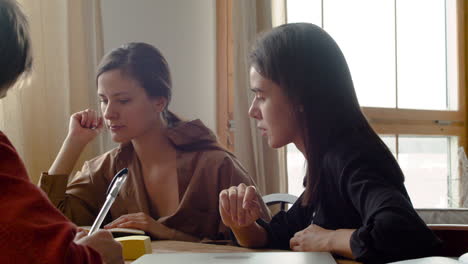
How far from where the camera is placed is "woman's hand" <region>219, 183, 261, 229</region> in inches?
39.2

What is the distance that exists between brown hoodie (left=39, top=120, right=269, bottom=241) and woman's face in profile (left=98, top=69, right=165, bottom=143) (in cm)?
8

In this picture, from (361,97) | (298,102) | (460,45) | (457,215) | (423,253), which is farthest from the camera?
(460,45)

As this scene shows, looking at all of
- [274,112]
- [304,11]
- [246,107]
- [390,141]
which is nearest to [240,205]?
[274,112]

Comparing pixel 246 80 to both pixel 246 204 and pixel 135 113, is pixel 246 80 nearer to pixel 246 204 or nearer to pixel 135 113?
pixel 135 113

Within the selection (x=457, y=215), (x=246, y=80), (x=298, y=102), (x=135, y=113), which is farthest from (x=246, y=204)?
(x=246, y=80)

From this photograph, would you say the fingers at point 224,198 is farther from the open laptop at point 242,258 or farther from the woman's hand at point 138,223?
the woman's hand at point 138,223

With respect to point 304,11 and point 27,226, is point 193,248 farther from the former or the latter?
point 304,11

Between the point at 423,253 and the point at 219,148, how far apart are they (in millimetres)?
818

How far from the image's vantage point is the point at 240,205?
3.34ft

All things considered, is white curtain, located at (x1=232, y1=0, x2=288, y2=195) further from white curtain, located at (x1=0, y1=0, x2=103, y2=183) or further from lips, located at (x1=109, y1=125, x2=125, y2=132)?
lips, located at (x1=109, y1=125, x2=125, y2=132)

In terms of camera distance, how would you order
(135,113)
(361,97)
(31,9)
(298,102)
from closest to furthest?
(298,102), (135,113), (31,9), (361,97)

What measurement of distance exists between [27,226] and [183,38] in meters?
2.06

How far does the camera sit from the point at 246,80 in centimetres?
254

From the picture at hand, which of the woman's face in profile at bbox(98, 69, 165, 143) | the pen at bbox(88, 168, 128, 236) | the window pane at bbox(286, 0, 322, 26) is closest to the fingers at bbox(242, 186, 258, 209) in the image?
the pen at bbox(88, 168, 128, 236)
